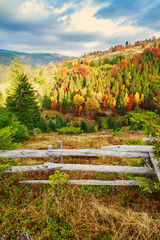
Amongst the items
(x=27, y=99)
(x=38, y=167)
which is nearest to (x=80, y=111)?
(x=27, y=99)

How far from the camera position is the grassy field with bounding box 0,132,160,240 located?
3186 mm

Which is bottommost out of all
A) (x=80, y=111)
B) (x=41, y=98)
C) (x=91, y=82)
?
(x=80, y=111)

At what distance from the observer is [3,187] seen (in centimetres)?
504

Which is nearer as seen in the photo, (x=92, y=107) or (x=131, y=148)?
(x=131, y=148)

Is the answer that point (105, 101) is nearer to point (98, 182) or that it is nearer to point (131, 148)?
point (131, 148)

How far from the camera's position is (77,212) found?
376 centimetres

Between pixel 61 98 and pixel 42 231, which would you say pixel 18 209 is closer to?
pixel 42 231

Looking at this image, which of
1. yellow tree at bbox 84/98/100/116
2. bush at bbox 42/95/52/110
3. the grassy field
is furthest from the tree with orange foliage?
the grassy field

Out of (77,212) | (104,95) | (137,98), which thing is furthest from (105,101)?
(77,212)

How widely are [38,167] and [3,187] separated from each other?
155cm

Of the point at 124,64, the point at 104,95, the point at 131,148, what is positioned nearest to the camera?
the point at 131,148

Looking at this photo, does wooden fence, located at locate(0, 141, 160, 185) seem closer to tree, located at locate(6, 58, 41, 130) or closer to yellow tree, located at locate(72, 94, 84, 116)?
tree, located at locate(6, 58, 41, 130)

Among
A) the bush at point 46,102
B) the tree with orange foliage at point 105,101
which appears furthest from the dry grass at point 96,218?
the bush at point 46,102

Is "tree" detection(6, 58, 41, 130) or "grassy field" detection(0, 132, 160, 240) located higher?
"tree" detection(6, 58, 41, 130)
